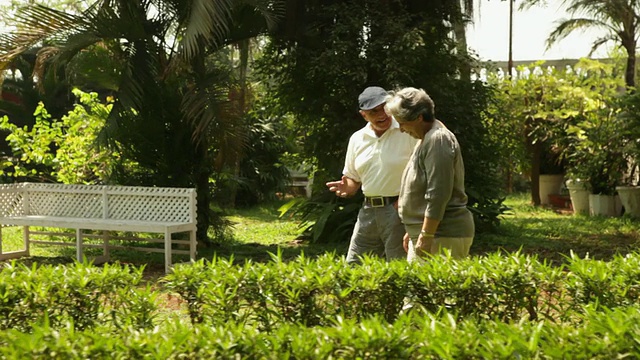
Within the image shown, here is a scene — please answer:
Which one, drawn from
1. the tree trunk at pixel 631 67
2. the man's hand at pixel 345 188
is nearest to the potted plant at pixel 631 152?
the tree trunk at pixel 631 67

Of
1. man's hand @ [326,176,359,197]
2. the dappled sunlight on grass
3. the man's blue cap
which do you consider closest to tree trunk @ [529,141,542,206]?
the dappled sunlight on grass

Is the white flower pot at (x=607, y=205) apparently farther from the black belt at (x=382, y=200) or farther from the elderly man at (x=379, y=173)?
the black belt at (x=382, y=200)

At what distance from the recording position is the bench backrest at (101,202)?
1012 centimetres

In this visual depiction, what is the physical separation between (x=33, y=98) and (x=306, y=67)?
35.8 feet

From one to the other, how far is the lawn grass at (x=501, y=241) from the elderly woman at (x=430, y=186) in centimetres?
414

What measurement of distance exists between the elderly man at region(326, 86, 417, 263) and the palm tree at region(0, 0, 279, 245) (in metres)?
4.29

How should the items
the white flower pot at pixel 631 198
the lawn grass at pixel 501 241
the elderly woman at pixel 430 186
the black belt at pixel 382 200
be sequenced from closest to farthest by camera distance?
the elderly woman at pixel 430 186
the black belt at pixel 382 200
the lawn grass at pixel 501 241
the white flower pot at pixel 631 198

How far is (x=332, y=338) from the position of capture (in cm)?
344

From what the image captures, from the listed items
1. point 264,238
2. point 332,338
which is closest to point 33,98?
point 264,238

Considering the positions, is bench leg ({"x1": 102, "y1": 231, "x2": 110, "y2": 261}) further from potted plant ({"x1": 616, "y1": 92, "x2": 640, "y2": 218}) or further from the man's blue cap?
potted plant ({"x1": 616, "y1": 92, "x2": 640, "y2": 218})

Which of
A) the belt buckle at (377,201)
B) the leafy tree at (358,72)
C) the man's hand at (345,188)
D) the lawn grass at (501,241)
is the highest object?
the leafy tree at (358,72)

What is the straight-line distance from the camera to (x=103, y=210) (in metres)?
10.6

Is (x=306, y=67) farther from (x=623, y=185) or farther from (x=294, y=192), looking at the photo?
(x=294, y=192)

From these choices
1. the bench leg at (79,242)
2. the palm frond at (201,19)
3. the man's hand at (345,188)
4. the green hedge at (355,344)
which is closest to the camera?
the green hedge at (355,344)
